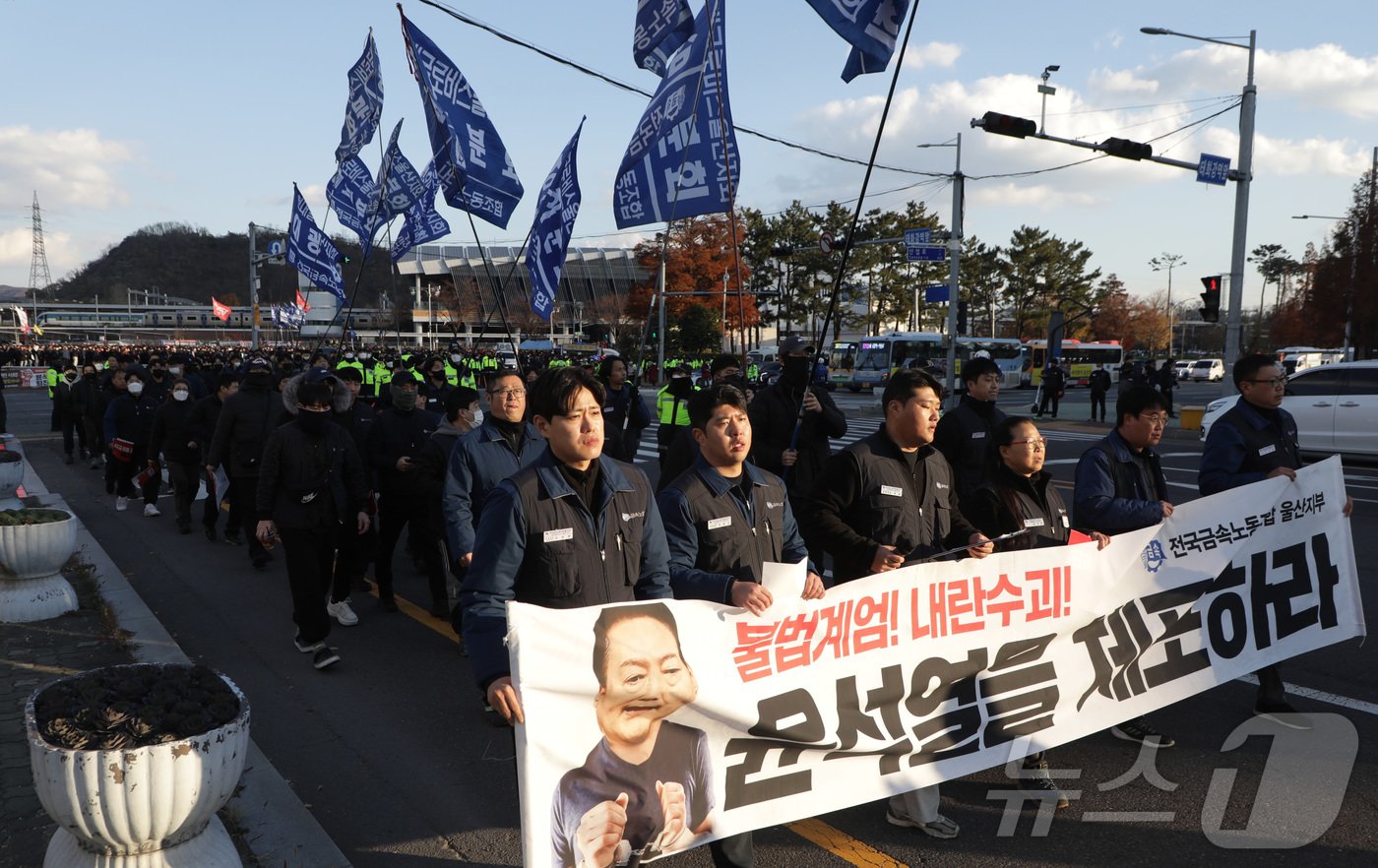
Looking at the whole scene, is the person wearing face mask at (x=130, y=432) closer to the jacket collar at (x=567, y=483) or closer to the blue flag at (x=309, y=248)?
the blue flag at (x=309, y=248)

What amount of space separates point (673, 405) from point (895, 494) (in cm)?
493

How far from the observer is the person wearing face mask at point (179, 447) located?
33.1ft

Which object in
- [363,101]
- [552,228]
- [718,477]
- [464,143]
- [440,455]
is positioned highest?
[363,101]

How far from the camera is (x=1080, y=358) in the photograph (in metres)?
60.7

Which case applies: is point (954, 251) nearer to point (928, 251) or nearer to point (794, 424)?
point (928, 251)

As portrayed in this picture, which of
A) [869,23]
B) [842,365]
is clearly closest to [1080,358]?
[842,365]

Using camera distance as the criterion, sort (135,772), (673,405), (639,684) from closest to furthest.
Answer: (135,772)
(639,684)
(673,405)

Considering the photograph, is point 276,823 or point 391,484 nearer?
point 276,823

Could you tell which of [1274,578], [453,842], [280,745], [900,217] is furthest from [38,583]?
[900,217]

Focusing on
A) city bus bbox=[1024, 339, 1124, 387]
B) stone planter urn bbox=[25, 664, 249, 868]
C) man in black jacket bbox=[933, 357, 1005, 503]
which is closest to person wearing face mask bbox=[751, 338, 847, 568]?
man in black jacket bbox=[933, 357, 1005, 503]

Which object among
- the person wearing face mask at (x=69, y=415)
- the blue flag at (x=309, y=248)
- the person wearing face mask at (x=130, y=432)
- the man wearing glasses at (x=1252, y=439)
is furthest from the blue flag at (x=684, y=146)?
the person wearing face mask at (x=69, y=415)

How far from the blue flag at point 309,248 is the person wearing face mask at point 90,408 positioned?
4201 mm

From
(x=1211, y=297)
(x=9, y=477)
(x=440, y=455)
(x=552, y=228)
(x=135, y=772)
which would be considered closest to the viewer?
(x=135, y=772)

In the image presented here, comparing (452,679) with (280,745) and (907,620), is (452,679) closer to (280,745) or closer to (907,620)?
(280,745)
